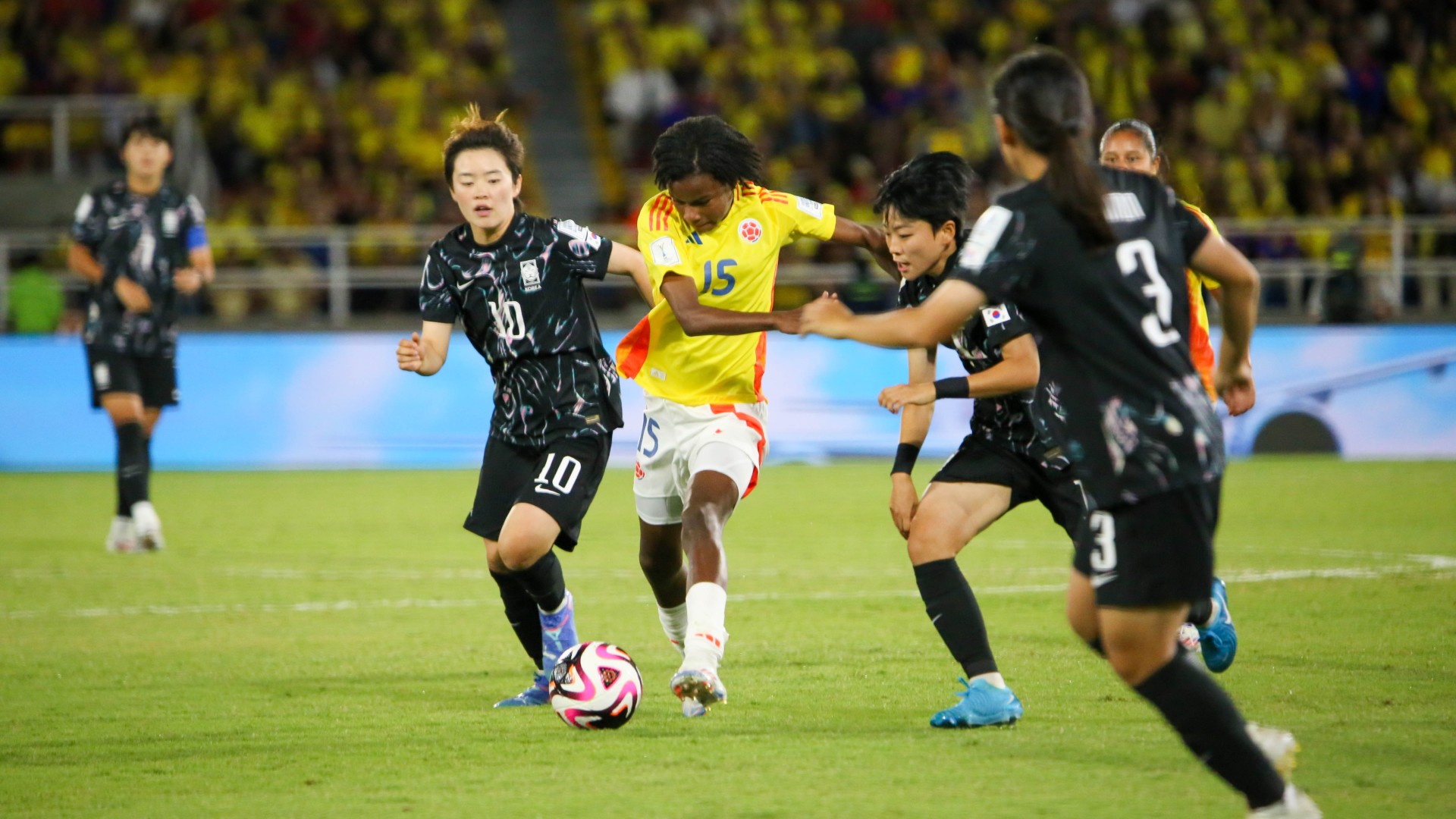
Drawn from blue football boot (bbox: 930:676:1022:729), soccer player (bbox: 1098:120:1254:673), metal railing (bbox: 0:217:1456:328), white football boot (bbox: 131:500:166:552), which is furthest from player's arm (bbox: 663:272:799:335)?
metal railing (bbox: 0:217:1456:328)

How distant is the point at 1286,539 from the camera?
10.6m

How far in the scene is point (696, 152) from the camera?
599 centimetres

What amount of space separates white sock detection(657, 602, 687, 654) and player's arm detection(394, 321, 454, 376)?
1.29 metres

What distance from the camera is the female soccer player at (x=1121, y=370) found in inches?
154

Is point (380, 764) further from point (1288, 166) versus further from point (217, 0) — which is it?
point (217, 0)

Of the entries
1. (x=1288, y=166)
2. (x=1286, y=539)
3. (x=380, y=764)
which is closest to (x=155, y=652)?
(x=380, y=764)

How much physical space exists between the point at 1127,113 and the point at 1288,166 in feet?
7.09

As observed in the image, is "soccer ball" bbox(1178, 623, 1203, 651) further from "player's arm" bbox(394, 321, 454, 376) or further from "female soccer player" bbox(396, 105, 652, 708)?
"player's arm" bbox(394, 321, 454, 376)

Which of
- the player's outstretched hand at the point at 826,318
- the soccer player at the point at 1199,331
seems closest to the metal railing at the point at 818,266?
the soccer player at the point at 1199,331

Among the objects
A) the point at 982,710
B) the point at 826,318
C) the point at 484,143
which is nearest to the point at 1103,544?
the point at 826,318

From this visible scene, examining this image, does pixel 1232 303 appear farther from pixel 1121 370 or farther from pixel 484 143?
pixel 484 143

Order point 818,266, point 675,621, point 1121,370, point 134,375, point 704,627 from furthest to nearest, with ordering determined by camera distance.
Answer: point 818,266, point 134,375, point 675,621, point 704,627, point 1121,370

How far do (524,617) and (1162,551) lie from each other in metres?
3.02

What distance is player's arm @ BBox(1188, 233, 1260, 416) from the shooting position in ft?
13.9
